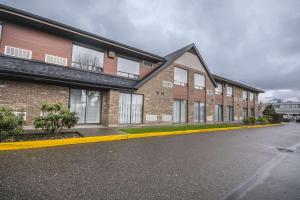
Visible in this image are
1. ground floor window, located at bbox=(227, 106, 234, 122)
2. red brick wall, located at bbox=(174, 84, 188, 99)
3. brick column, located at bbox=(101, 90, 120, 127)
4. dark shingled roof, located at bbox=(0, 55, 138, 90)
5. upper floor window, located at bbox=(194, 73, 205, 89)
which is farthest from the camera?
ground floor window, located at bbox=(227, 106, 234, 122)

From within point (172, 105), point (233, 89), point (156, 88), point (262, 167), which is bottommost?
point (262, 167)

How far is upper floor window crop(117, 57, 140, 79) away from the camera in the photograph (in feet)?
49.3

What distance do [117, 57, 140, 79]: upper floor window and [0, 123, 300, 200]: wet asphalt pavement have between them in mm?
10462

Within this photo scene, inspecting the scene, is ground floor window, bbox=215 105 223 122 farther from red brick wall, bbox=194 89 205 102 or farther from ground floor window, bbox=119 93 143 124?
ground floor window, bbox=119 93 143 124

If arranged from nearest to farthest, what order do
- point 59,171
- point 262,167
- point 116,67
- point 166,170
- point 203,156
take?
1. point 59,171
2. point 166,170
3. point 262,167
4. point 203,156
5. point 116,67

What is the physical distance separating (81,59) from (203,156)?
11757mm

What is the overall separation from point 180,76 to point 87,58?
9815mm

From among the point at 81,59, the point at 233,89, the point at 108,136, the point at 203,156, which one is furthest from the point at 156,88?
the point at 233,89

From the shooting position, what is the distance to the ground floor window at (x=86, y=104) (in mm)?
11375

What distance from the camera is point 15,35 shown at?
10.6 metres

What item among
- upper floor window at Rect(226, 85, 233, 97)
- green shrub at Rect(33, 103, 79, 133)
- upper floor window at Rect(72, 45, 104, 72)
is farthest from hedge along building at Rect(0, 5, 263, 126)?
upper floor window at Rect(226, 85, 233, 97)

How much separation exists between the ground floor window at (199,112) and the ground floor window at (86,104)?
11599 millimetres

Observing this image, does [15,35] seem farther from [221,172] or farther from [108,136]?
[221,172]

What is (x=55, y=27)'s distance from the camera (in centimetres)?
1129
